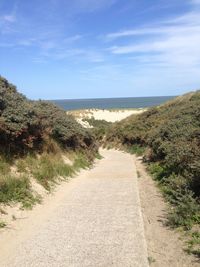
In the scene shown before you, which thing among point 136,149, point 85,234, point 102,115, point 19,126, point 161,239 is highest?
point 19,126

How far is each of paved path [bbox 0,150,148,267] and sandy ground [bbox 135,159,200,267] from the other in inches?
8.6

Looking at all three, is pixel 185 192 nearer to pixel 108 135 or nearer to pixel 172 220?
pixel 172 220

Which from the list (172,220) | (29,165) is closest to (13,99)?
(29,165)

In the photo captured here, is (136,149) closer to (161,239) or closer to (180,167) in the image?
(180,167)

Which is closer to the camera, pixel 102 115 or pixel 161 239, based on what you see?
pixel 161 239

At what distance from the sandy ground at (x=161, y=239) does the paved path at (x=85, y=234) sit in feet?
0.71

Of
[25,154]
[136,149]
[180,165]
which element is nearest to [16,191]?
[25,154]

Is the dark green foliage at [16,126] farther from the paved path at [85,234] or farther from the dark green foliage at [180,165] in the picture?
the dark green foliage at [180,165]

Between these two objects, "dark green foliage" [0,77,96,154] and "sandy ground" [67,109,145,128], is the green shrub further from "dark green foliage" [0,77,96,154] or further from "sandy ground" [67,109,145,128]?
"sandy ground" [67,109,145,128]

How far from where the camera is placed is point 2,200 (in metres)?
9.34

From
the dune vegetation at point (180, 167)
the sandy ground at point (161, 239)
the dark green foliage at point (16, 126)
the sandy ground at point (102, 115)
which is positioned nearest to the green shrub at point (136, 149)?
the dune vegetation at point (180, 167)

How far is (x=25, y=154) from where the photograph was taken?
A: 518 inches

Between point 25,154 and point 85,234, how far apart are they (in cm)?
583

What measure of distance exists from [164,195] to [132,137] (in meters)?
20.9
